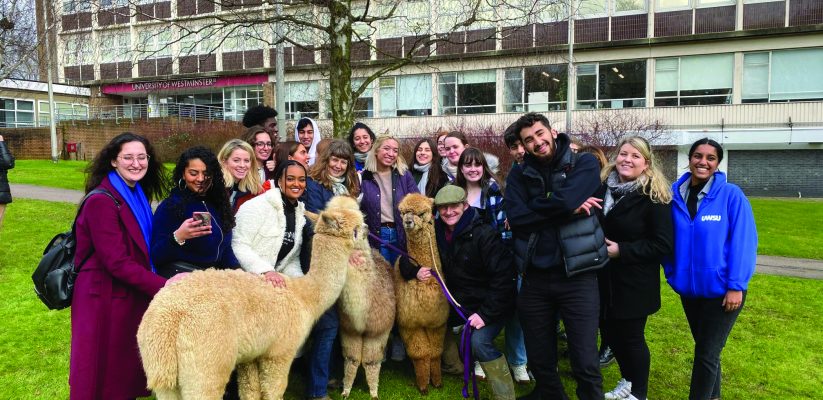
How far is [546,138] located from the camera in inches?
139

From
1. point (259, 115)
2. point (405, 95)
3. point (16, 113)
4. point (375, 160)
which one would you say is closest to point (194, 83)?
point (16, 113)

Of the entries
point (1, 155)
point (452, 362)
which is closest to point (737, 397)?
point (452, 362)

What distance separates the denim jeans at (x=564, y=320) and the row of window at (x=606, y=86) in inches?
656

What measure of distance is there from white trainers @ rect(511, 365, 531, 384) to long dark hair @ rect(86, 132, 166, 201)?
334cm

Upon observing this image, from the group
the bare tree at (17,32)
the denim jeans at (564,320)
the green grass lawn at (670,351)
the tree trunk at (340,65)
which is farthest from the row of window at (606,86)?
the denim jeans at (564,320)

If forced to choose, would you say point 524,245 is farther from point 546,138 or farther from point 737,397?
point 737,397

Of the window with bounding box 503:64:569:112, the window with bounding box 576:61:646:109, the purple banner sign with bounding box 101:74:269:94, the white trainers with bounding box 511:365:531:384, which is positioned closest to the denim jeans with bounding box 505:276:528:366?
the white trainers with bounding box 511:365:531:384

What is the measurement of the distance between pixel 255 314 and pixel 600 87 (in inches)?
939

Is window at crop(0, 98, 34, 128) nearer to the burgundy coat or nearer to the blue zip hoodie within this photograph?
the burgundy coat

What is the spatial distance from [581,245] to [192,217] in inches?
98.5

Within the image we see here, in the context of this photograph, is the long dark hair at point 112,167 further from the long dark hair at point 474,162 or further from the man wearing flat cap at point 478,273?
the long dark hair at point 474,162

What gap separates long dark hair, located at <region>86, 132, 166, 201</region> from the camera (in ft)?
10.2

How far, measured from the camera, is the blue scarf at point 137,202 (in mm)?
3078

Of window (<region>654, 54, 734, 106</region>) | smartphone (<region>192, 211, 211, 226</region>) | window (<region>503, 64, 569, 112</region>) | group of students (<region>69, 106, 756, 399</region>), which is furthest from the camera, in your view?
window (<region>503, 64, 569, 112</region>)
